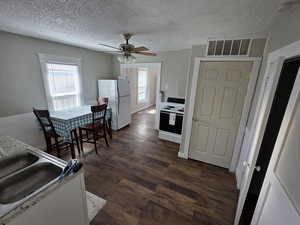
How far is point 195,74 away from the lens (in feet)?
7.65

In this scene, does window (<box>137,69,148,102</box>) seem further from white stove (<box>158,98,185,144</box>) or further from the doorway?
the doorway

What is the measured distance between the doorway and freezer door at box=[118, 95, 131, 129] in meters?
3.25

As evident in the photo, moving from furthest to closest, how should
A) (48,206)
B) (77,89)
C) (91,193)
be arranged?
(77,89) → (91,193) → (48,206)

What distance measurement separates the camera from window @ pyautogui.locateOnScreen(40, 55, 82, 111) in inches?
111

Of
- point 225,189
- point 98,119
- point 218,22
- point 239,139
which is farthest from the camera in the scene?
point 98,119

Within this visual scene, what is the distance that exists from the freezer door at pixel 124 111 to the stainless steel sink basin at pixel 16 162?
264 cm

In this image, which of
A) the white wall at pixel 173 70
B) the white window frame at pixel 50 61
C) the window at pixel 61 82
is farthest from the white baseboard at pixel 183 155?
the white window frame at pixel 50 61

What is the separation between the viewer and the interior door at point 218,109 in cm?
213

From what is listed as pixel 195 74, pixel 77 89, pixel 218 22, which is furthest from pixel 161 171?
pixel 77 89

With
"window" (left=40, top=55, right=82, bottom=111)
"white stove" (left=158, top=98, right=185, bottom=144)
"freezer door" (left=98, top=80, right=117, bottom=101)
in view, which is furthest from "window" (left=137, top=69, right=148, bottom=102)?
"window" (left=40, top=55, right=82, bottom=111)

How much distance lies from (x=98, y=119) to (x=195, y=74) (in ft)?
7.27

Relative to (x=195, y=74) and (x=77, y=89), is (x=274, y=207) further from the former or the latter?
(x=77, y=89)

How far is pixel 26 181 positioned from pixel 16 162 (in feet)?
1.05

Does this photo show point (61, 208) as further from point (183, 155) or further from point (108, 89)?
point (108, 89)
